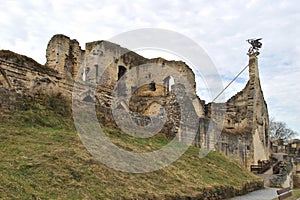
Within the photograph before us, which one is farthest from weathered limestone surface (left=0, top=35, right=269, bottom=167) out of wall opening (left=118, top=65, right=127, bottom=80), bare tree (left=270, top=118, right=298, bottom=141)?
bare tree (left=270, top=118, right=298, bottom=141)

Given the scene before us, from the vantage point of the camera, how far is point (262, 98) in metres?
33.6

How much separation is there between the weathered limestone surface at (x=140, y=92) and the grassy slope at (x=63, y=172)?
1206mm

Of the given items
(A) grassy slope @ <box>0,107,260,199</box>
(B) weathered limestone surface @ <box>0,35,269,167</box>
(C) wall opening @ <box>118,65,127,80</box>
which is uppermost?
(C) wall opening @ <box>118,65,127,80</box>

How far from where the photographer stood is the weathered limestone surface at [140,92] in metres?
11.9

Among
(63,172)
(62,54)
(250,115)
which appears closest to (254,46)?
(250,115)

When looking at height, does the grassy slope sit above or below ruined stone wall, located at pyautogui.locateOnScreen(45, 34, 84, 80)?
below

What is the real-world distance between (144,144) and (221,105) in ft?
79.1

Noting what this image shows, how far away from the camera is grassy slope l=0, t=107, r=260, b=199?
5.95 m

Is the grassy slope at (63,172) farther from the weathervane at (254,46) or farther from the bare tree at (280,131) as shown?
the bare tree at (280,131)

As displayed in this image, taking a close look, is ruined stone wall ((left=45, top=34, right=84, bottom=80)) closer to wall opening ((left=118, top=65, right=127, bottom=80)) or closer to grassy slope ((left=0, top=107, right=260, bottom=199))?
wall opening ((left=118, top=65, right=127, bottom=80))

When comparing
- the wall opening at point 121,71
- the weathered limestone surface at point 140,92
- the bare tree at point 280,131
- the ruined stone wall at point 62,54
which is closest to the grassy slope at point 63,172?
the weathered limestone surface at point 140,92

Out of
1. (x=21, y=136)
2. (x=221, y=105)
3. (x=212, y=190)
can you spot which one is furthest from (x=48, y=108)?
(x=221, y=105)

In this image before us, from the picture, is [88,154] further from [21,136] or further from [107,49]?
[107,49]

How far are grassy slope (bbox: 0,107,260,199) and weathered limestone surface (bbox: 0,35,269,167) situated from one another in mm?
1206
